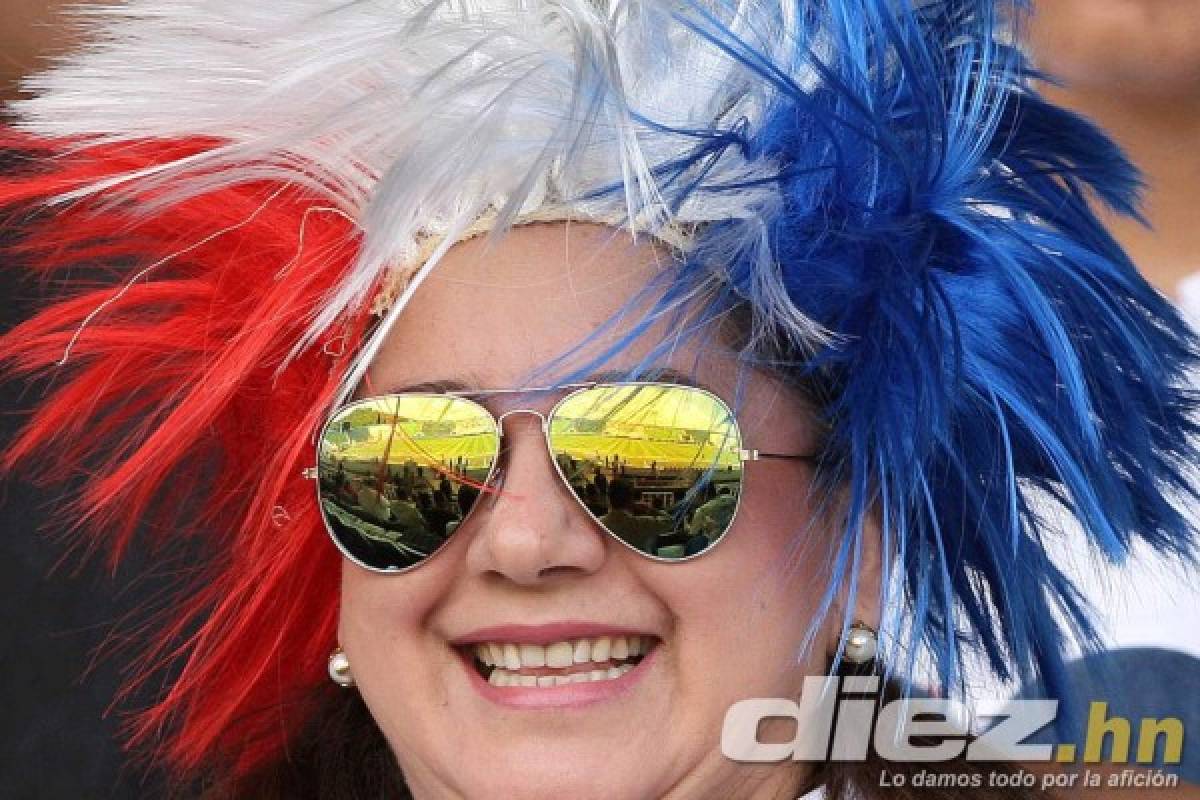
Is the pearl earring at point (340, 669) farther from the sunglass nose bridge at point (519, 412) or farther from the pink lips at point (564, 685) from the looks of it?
the sunglass nose bridge at point (519, 412)

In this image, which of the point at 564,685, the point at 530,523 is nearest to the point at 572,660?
the point at 564,685

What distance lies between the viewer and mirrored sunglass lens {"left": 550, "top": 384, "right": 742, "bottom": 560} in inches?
63.5

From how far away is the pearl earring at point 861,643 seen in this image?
1.82 m

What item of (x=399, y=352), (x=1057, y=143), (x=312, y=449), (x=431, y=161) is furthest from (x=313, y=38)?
(x=1057, y=143)

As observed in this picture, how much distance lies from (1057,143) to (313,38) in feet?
2.79

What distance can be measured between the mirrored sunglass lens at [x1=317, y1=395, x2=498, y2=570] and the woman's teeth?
0.16 meters

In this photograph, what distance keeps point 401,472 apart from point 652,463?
0.28 m

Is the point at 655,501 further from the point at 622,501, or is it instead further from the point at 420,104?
the point at 420,104

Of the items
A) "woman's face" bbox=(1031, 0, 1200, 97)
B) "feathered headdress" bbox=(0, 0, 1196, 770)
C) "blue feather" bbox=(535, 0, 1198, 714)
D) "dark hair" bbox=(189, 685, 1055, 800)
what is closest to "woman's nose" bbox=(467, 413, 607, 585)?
"blue feather" bbox=(535, 0, 1198, 714)

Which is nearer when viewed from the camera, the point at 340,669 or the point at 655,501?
the point at 655,501

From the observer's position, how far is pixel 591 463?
161cm

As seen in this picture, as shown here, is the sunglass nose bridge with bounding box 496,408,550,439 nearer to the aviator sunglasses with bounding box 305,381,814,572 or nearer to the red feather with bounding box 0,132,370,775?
the aviator sunglasses with bounding box 305,381,814,572

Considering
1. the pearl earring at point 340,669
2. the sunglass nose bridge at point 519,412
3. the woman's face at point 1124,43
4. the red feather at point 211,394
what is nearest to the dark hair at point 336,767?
the red feather at point 211,394

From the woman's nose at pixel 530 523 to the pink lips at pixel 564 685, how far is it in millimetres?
63
